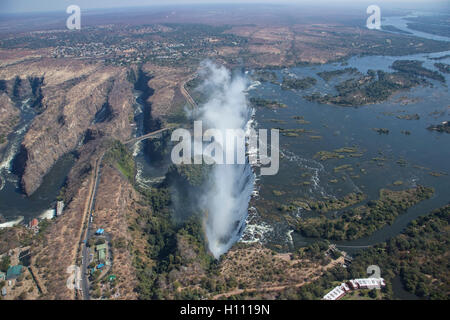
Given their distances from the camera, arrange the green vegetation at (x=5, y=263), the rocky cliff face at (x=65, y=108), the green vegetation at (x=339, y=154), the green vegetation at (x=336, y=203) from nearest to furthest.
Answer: the green vegetation at (x=5, y=263) < the green vegetation at (x=336, y=203) < the rocky cliff face at (x=65, y=108) < the green vegetation at (x=339, y=154)

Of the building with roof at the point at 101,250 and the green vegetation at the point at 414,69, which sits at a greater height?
the green vegetation at the point at 414,69

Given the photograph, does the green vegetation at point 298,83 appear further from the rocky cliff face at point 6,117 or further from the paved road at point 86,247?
the rocky cliff face at point 6,117

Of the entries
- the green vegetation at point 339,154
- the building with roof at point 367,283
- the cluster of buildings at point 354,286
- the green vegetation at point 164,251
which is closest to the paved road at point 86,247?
the green vegetation at point 164,251

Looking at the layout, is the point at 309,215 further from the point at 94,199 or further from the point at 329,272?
the point at 94,199

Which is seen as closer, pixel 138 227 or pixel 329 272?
pixel 329 272

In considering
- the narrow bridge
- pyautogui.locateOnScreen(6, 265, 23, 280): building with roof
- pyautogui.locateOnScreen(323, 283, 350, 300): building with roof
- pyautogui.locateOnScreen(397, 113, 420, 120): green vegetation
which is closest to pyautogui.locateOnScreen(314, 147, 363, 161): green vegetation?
pyautogui.locateOnScreen(397, 113, 420, 120): green vegetation

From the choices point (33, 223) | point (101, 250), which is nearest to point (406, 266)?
point (101, 250)

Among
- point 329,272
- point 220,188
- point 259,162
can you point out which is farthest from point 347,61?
point 329,272

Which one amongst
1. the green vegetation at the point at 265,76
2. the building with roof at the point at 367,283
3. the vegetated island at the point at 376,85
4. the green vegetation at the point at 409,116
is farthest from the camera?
the green vegetation at the point at 265,76
